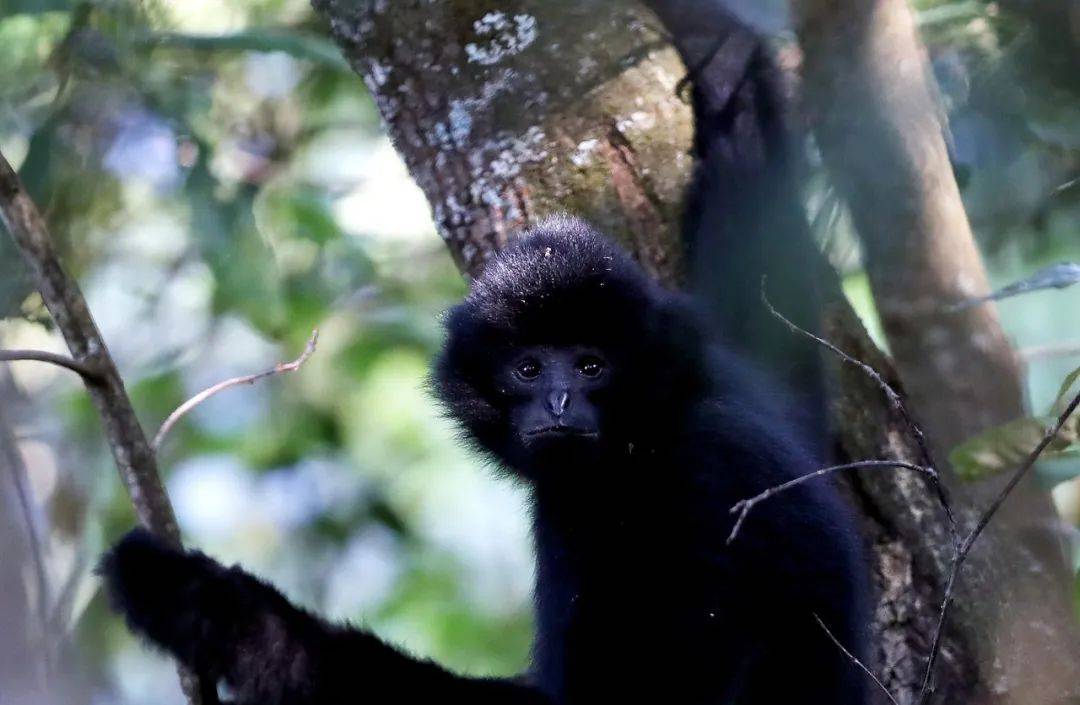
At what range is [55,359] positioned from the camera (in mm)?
3445

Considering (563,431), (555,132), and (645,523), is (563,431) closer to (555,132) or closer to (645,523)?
(645,523)

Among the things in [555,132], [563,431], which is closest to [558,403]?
[563,431]

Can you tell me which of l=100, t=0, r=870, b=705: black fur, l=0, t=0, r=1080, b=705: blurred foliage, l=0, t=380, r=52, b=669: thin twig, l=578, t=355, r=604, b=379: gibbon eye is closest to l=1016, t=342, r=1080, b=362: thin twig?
l=0, t=0, r=1080, b=705: blurred foliage

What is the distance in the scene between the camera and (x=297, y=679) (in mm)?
4816

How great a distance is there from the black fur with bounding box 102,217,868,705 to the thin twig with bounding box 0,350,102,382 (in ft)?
3.16

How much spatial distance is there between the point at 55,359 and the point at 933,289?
3.22m

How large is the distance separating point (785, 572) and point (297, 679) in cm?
188

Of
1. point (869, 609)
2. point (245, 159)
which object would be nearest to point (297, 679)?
point (869, 609)

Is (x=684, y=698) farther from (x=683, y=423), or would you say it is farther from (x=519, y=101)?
(x=519, y=101)

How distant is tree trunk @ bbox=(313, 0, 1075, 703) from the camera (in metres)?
5.23

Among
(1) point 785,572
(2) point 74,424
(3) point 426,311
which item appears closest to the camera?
(1) point 785,572

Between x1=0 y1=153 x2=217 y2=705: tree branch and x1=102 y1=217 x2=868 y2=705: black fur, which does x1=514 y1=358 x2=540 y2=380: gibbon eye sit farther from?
x1=0 y1=153 x2=217 y2=705: tree branch

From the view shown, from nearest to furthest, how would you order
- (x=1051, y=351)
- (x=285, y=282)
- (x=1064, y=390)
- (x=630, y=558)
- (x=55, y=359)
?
(x=55, y=359) → (x=1064, y=390) → (x=630, y=558) → (x=1051, y=351) → (x=285, y=282)

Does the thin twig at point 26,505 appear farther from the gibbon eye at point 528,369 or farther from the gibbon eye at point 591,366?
the gibbon eye at point 591,366
